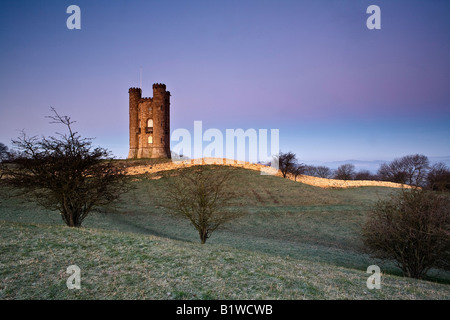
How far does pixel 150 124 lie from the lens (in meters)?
67.9

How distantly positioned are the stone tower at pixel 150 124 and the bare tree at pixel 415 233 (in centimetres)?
5771

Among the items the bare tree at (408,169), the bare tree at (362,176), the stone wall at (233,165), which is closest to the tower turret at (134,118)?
the stone wall at (233,165)

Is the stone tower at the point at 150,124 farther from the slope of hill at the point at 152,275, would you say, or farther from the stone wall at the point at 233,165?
the slope of hill at the point at 152,275

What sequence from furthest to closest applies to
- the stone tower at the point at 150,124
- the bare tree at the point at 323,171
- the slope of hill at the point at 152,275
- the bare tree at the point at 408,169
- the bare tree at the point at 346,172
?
the bare tree at the point at 323,171, the bare tree at the point at 346,172, the bare tree at the point at 408,169, the stone tower at the point at 150,124, the slope of hill at the point at 152,275

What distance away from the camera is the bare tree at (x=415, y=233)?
13.5 meters

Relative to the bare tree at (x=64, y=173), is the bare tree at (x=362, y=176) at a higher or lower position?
lower

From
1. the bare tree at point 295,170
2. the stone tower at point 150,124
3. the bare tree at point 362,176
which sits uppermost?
the stone tower at point 150,124

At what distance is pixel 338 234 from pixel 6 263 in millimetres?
28376

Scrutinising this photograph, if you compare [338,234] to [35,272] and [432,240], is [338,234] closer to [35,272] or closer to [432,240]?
[432,240]

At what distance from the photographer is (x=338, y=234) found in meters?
27.9

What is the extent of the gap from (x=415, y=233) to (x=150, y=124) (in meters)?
63.8

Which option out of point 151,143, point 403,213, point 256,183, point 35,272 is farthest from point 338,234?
point 151,143

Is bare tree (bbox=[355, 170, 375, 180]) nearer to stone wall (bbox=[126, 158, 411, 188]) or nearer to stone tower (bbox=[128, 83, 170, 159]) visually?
stone wall (bbox=[126, 158, 411, 188])

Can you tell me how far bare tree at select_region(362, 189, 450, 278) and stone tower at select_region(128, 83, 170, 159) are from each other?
57.7 metres
